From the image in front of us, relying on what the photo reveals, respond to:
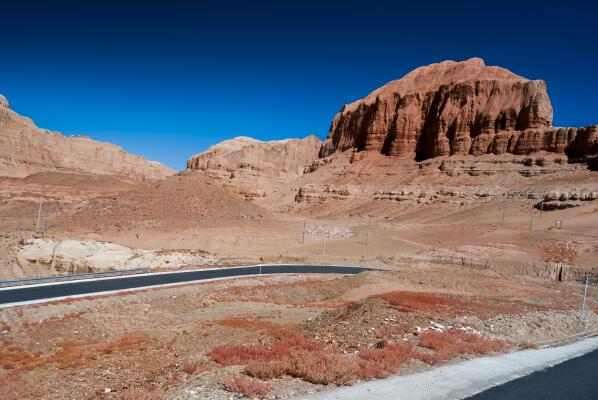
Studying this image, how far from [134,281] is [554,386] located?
65.1 feet

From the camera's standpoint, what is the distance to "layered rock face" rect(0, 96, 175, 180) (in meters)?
142

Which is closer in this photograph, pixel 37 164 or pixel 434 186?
pixel 434 186

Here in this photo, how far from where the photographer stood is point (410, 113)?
105 metres

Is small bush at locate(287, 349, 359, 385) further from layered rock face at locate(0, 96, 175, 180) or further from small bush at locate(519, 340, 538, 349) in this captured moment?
layered rock face at locate(0, 96, 175, 180)

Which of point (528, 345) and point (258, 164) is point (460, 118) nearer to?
point (258, 164)

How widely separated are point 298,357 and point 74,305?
11.2m

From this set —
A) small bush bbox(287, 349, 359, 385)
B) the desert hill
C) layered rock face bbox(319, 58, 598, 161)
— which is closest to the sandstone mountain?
layered rock face bbox(319, 58, 598, 161)

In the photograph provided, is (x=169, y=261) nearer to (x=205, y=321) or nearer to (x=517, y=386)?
(x=205, y=321)

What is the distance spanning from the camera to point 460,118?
93.4 meters

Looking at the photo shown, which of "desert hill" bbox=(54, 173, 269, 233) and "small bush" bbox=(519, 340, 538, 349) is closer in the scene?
"small bush" bbox=(519, 340, 538, 349)

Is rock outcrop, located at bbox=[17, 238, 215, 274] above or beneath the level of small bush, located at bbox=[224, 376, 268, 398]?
Answer: beneath

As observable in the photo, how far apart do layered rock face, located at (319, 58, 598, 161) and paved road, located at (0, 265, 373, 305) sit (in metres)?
58.4

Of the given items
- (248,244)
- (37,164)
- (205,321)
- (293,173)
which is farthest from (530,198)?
(37,164)

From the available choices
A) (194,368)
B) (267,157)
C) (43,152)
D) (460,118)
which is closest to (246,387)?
(194,368)
